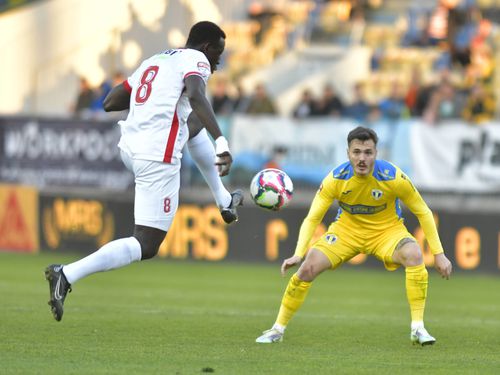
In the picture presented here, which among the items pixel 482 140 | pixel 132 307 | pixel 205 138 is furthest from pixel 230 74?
pixel 205 138

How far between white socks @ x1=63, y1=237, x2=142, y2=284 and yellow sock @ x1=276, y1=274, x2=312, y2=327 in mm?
1374

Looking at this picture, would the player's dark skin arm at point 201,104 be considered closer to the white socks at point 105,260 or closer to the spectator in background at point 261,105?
the white socks at point 105,260

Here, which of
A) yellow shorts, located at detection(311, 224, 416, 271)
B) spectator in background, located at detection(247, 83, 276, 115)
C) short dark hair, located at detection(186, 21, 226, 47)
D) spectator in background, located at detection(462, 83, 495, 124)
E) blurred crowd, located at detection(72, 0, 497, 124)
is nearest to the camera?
short dark hair, located at detection(186, 21, 226, 47)

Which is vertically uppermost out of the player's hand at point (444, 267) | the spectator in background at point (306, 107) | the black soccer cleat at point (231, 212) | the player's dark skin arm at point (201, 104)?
the spectator in background at point (306, 107)

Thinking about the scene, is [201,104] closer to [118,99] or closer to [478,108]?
[118,99]

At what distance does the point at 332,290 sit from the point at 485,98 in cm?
580

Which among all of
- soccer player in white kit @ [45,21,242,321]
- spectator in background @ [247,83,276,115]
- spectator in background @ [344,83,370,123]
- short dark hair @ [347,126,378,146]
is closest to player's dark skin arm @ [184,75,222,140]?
soccer player in white kit @ [45,21,242,321]

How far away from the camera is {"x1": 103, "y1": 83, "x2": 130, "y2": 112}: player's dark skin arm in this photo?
9.92 meters

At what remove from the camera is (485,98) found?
20.8 m

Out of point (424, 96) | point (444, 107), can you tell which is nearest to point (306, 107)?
point (424, 96)

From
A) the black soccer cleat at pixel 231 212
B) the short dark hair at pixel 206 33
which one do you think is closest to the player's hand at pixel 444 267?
the black soccer cleat at pixel 231 212

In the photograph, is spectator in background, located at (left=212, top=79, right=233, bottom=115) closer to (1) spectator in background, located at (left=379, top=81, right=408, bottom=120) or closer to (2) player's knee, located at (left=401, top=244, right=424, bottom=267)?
(1) spectator in background, located at (left=379, top=81, right=408, bottom=120)

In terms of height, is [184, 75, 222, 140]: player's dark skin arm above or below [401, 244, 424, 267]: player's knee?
above

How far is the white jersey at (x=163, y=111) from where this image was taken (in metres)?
9.45
